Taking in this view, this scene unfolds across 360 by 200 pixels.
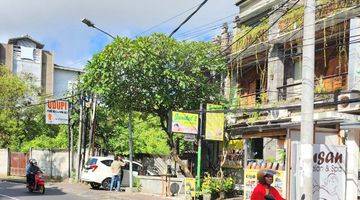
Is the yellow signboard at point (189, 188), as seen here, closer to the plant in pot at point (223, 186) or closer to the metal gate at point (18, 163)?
the plant in pot at point (223, 186)

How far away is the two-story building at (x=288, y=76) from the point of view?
15.2 meters

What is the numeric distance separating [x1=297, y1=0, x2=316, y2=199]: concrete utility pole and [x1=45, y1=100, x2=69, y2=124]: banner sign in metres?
22.9

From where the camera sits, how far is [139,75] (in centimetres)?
2189

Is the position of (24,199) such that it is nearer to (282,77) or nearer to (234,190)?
(234,190)

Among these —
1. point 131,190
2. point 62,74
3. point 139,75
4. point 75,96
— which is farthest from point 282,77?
point 62,74

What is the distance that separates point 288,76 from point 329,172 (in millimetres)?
11361

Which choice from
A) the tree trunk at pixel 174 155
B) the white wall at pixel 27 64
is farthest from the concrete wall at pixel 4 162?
the white wall at pixel 27 64

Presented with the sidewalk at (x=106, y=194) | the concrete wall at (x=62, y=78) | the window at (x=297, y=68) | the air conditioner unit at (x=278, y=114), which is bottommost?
the sidewalk at (x=106, y=194)

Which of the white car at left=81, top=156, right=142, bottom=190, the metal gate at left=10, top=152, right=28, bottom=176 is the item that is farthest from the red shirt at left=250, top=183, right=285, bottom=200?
the metal gate at left=10, top=152, right=28, bottom=176

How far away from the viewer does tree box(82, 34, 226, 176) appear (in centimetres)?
2158

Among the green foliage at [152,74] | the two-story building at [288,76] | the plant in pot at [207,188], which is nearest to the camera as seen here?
the two-story building at [288,76]

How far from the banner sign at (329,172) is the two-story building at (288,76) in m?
0.56

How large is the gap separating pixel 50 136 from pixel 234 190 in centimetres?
2785

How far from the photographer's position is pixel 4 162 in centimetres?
4103
